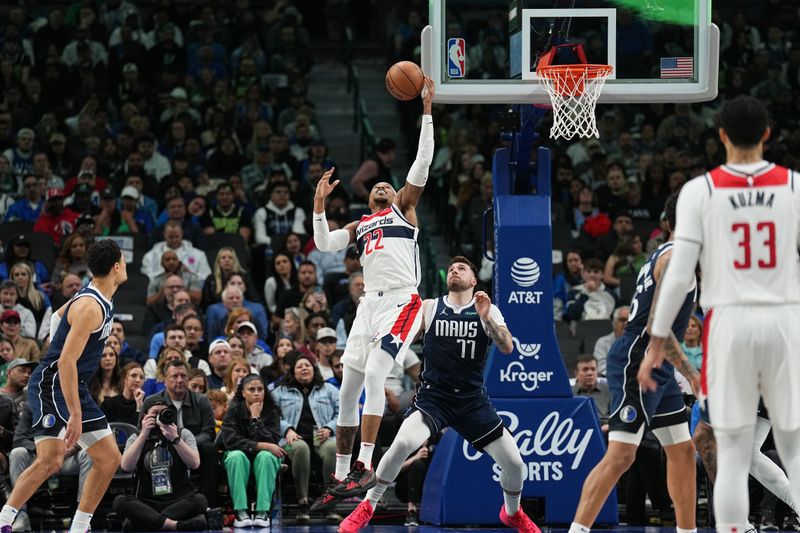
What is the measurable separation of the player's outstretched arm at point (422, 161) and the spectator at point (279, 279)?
514 cm

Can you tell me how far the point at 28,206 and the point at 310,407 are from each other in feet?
19.6

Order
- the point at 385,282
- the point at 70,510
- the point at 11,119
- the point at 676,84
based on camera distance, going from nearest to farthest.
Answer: the point at 385,282 → the point at 676,84 → the point at 70,510 → the point at 11,119

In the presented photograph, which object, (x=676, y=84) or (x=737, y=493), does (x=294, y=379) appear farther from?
(x=737, y=493)

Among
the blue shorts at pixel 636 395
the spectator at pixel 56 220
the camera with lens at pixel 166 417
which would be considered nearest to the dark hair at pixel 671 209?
the blue shorts at pixel 636 395

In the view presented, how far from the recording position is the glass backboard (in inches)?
413

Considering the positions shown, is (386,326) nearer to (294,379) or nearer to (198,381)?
(294,379)

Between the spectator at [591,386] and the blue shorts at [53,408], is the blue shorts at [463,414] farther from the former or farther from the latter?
the spectator at [591,386]

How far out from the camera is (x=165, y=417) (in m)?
10.9

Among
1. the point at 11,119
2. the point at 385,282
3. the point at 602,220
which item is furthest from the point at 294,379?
the point at 11,119

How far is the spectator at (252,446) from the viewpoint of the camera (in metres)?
11.3

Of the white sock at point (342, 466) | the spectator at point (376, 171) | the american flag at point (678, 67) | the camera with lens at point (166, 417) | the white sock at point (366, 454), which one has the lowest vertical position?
the white sock at point (342, 466)

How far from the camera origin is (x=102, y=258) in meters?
9.06

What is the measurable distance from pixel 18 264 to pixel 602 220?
23.8 feet

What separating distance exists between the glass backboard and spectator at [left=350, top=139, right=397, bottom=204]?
5.31 metres
